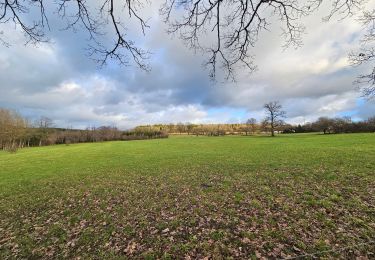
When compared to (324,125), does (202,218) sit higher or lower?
lower

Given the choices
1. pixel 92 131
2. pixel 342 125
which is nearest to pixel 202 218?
pixel 342 125

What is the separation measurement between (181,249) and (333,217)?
4.49 m

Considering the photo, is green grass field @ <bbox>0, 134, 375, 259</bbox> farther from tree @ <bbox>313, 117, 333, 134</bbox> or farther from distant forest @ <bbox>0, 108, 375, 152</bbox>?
tree @ <bbox>313, 117, 333, 134</bbox>

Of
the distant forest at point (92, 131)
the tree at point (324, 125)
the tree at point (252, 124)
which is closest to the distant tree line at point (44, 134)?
the distant forest at point (92, 131)

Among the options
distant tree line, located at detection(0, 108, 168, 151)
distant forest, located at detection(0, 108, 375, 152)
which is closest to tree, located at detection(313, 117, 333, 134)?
distant forest, located at detection(0, 108, 375, 152)

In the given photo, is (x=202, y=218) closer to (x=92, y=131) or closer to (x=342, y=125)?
(x=342, y=125)

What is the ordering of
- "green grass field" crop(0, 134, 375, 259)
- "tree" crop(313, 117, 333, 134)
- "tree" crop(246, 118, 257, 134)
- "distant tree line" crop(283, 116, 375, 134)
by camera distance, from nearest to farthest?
"green grass field" crop(0, 134, 375, 259) < "distant tree line" crop(283, 116, 375, 134) < "tree" crop(313, 117, 333, 134) < "tree" crop(246, 118, 257, 134)

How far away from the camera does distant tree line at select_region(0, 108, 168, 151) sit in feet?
257

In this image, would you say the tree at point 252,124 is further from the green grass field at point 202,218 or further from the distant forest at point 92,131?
the green grass field at point 202,218

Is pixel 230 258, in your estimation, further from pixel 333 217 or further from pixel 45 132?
pixel 45 132

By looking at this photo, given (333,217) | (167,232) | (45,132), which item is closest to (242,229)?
(167,232)

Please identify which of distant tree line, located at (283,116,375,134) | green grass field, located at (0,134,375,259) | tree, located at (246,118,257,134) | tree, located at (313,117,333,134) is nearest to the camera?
green grass field, located at (0,134,375,259)

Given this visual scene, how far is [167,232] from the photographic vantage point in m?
7.20

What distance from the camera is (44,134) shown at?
95.8 meters
